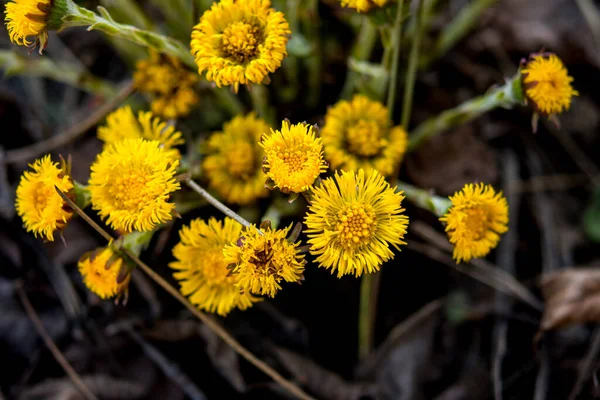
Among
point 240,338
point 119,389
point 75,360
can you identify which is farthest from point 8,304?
point 240,338

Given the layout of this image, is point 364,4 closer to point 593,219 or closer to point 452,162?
point 452,162

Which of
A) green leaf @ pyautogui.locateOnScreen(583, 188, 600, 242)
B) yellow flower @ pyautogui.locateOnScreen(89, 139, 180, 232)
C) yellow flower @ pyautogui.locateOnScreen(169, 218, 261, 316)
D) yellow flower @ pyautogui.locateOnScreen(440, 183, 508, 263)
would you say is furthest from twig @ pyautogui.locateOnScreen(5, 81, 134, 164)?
green leaf @ pyautogui.locateOnScreen(583, 188, 600, 242)

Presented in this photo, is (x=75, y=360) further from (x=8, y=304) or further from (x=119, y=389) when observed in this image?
(x=8, y=304)

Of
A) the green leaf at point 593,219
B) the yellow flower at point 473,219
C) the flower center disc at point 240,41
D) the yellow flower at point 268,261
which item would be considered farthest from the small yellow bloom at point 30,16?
the green leaf at point 593,219

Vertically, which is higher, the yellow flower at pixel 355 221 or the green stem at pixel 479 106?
the green stem at pixel 479 106

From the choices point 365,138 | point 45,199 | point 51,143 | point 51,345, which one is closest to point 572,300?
point 365,138

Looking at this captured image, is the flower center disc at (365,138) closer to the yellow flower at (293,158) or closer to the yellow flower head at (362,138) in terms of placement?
the yellow flower head at (362,138)

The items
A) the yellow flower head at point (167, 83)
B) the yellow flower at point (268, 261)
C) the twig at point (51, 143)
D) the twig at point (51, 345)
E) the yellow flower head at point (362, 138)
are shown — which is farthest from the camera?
the twig at point (51, 143)
